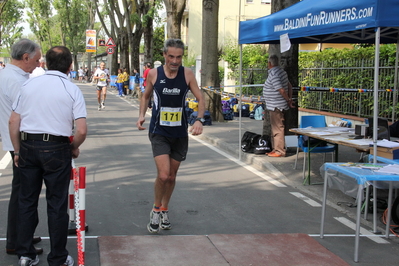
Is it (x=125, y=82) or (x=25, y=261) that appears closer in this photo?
(x=25, y=261)

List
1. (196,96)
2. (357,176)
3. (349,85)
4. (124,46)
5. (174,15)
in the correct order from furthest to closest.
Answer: (124,46)
(174,15)
(349,85)
(196,96)
(357,176)

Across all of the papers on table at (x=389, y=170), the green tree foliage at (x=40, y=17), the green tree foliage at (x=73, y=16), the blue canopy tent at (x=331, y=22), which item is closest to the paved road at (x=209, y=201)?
the papers on table at (x=389, y=170)

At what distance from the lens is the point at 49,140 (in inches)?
161

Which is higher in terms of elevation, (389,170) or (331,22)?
(331,22)

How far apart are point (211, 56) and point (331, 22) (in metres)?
10.0

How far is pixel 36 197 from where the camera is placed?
4.27 metres

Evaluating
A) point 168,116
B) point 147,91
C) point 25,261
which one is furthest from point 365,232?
point 25,261

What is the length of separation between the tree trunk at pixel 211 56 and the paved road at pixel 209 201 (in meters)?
5.28

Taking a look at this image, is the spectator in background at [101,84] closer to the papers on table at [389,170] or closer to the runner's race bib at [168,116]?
the runner's race bib at [168,116]

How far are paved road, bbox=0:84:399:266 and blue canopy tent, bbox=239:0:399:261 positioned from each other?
105 cm

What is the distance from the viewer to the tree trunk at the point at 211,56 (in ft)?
54.0

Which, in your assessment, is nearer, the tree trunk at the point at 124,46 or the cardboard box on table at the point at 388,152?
the cardboard box on table at the point at 388,152

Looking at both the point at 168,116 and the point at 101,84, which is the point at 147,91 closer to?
the point at 168,116

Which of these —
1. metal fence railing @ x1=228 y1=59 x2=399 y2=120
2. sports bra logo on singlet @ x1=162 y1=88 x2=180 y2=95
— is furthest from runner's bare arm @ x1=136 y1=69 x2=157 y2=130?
metal fence railing @ x1=228 y1=59 x2=399 y2=120
